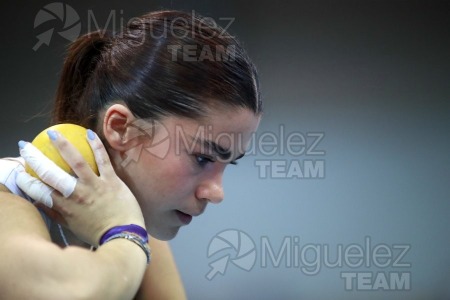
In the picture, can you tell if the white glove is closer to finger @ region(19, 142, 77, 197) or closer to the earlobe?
finger @ region(19, 142, 77, 197)

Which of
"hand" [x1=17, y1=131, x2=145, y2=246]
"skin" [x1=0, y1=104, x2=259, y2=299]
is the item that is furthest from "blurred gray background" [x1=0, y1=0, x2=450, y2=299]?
"hand" [x1=17, y1=131, x2=145, y2=246]

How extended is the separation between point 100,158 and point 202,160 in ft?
0.56

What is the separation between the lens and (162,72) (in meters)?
0.89

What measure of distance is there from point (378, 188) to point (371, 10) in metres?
0.83

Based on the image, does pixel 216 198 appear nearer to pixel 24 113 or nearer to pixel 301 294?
pixel 301 294

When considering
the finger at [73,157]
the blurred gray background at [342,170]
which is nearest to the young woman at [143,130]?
the finger at [73,157]

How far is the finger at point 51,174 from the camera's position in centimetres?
75

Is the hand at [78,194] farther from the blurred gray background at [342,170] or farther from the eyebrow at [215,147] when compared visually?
the blurred gray background at [342,170]

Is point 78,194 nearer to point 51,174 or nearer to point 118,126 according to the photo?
point 51,174

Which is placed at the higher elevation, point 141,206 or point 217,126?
point 217,126

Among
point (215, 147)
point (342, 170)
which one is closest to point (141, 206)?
point (215, 147)

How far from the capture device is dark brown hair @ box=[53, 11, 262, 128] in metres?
0.88

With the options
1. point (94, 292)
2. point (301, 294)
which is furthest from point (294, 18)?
point (94, 292)

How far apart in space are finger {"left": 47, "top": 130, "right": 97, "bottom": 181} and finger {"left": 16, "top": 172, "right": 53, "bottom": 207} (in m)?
0.05
